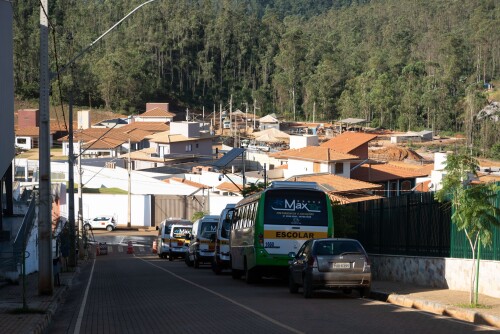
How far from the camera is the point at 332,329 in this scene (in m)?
14.9

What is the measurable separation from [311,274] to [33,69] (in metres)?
122

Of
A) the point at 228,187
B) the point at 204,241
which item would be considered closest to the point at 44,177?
the point at 204,241

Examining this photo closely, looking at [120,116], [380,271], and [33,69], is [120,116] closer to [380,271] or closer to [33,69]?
[33,69]

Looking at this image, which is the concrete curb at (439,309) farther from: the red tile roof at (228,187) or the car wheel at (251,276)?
the red tile roof at (228,187)

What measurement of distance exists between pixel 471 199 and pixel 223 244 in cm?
1818

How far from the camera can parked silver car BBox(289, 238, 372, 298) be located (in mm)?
21422

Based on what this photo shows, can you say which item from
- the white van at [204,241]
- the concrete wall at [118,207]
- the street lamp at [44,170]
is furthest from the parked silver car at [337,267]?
the concrete wall at [118,207]

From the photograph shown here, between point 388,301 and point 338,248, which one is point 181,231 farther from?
point 388,301

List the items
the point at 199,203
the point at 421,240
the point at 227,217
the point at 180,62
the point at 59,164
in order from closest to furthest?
the point at 421,240 < the point at 227,217 < the point at 199,203 < the point at 59,164 < the point at 180,62

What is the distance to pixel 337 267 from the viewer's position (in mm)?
21422

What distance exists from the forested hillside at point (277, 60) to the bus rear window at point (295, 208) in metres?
97.0

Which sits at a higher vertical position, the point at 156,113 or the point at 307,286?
the point at 156,113

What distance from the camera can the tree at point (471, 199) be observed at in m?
18.6

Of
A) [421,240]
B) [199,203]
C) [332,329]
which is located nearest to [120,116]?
[199,203]
